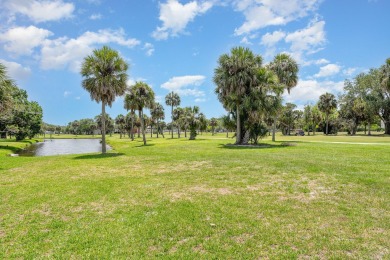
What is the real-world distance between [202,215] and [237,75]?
24.0 meters

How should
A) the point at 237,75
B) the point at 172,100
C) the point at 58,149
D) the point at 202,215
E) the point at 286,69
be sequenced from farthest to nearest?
the point at 172,100 → the point at 58,149 → the point at 286,69 → the point at 237,75 → the point at 202,215

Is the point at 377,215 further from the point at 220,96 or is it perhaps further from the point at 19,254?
the point at 220,96

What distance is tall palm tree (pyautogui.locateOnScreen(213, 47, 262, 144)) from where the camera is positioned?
2900 centimetres

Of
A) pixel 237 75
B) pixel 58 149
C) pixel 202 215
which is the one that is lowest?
pixel 58 149

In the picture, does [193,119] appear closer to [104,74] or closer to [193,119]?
[193,119]

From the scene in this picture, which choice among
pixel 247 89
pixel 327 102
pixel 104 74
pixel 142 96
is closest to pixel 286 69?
pixel 247 89

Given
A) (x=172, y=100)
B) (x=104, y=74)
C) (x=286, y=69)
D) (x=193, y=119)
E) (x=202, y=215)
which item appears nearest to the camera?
(x=202, y=215)

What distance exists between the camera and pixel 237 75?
29047mm

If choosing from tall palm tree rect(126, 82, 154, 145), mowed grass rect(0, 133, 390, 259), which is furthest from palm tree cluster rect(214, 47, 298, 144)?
mowed grass rect(0, 133, 390, 259)

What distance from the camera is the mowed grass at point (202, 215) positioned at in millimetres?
5027

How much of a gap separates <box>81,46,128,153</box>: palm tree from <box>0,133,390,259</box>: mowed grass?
43.9 ft

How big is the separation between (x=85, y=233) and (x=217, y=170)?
7.96 meters

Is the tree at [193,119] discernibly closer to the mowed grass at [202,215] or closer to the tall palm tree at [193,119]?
the tall palm tree at [193,119]

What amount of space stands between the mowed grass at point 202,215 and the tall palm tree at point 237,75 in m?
18.3
